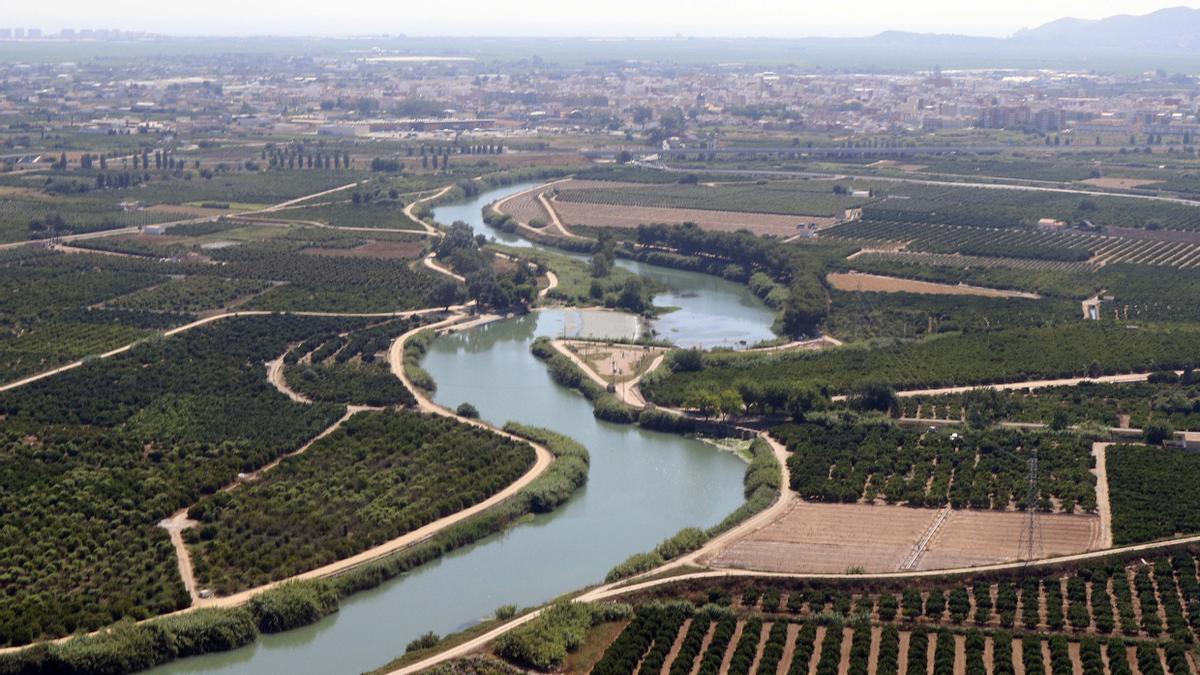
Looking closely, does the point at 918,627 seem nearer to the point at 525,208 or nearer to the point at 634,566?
the point at 634,566

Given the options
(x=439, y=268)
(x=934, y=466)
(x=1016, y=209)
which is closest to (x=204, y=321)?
(x=439, y=268)

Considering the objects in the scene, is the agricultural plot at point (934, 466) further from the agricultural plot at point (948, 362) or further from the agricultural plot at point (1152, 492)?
the agricultural plot at point (948, 362)

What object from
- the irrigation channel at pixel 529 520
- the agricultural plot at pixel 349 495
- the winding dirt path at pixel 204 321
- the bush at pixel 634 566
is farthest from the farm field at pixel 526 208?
the bush at pixel 634 566

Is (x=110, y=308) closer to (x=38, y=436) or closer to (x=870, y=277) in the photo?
(x=38, y=436)

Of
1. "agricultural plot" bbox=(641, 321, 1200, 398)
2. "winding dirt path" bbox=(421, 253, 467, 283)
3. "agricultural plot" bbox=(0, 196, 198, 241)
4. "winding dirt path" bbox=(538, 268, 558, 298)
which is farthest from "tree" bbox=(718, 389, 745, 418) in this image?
"agricultural plot" bbox=(0, 196, 198, 241)

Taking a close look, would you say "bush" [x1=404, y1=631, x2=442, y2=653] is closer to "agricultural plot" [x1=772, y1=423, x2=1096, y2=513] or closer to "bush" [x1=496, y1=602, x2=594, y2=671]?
"bush" [x1=496, y1=602, x2=594, y2=671]

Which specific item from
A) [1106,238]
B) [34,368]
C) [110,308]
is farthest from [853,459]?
[1106,238]
